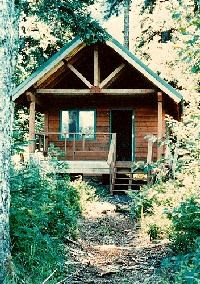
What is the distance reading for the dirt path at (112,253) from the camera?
6377 millimetres

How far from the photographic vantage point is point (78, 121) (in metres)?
19.4

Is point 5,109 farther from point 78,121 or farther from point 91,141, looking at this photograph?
point 78,121

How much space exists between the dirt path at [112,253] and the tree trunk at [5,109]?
1.23 meters

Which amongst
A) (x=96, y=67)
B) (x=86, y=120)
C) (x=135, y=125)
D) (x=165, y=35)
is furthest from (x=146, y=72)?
(x=165, y=35)

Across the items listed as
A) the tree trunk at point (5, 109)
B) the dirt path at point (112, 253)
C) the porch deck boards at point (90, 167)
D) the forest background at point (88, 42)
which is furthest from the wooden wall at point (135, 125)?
the tree trunk at point (5, 109)

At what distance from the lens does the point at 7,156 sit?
5449mm

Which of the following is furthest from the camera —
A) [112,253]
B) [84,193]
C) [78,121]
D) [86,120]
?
[86,120]

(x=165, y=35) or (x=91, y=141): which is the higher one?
(x=165, y=35)

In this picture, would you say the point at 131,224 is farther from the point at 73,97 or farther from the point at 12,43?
the point at 73,97

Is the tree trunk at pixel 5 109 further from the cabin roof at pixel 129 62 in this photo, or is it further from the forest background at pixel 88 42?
the cabin roof at pixel 129 62

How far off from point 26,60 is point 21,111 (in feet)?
11.6

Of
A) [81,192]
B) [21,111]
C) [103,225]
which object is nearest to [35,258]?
[103,225]

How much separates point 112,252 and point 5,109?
3788 mm

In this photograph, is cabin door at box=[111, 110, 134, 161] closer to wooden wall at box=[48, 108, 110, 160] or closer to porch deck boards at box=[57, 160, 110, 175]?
wooden wall at box=[48, 108, 110, 160]
